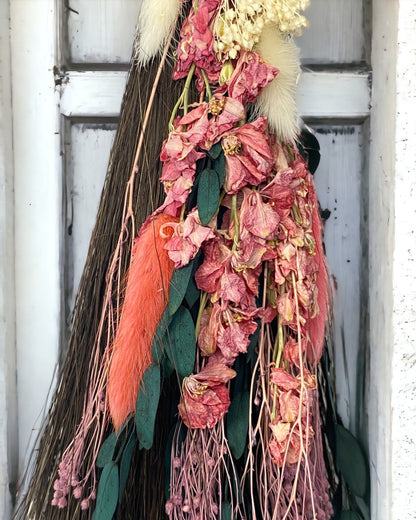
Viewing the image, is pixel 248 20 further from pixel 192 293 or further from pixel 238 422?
pixel 238 422

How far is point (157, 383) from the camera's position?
2.38 feet

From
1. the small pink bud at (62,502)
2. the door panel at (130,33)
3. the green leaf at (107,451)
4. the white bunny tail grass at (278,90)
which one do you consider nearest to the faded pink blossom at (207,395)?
the green leaf at (107,451)

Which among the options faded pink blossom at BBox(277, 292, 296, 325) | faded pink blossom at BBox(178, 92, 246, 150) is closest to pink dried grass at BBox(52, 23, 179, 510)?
faded pink blossom at BBox(178, 92, 246, 150)

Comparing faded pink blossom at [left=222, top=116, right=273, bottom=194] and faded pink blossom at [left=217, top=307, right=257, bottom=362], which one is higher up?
faded pink blossom at [left=222, top=116, right=273, bottom=194]

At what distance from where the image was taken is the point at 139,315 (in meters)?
0.75

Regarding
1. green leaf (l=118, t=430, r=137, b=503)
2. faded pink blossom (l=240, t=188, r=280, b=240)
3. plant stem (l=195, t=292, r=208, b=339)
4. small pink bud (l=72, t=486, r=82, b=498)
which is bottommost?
small pink bud (l=72, t=486, r=82, b=498)

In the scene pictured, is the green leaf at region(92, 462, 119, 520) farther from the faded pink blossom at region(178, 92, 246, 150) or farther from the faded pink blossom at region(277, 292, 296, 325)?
the faded pink blossom at region(178, 92, 246, 150)

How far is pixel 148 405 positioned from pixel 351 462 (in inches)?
14.3

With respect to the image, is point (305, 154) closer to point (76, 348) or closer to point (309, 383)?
point (309, 383)

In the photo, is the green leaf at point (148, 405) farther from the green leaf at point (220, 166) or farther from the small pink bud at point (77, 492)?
the green leaf at point (220, 166)

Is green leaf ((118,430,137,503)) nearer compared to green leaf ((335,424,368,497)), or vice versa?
green leaf ((118,430,137,503))

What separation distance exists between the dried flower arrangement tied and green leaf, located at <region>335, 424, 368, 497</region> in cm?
11

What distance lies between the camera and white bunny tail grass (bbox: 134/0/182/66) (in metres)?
0.78

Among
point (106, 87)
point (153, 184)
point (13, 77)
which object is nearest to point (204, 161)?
point (153, 184)
